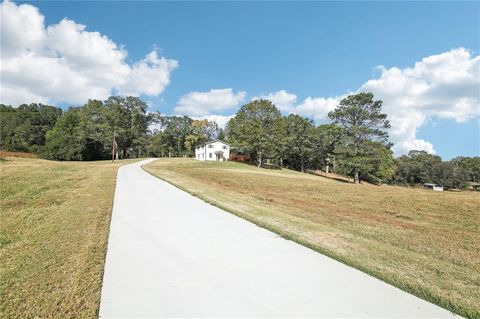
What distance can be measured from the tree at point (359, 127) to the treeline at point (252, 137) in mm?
118

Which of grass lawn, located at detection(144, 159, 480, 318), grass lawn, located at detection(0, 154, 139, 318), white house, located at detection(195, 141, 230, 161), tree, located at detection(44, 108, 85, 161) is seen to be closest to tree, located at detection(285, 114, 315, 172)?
white house, located at detection(195, 141, 230, 161)

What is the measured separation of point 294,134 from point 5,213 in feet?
184

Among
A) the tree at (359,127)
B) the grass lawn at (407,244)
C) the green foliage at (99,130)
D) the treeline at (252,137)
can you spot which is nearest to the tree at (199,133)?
the treeline at (252,137)

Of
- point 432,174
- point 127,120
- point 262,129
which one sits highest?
point 127,120

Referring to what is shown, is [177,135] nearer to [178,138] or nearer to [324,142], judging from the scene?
[178,138]

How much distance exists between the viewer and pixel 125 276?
420 cm

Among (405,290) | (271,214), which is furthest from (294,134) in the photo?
(405,290)

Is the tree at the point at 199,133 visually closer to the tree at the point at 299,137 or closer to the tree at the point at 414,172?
the tree at the point at 299,137

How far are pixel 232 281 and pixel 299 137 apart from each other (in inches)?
2335

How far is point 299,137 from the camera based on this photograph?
61781 millimetres

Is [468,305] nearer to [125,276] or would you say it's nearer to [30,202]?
[125,276]

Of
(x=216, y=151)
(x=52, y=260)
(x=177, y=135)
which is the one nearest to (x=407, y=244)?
(x=52, y=260)

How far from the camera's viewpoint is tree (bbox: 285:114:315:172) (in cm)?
6084

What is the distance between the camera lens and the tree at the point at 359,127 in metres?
38.8
